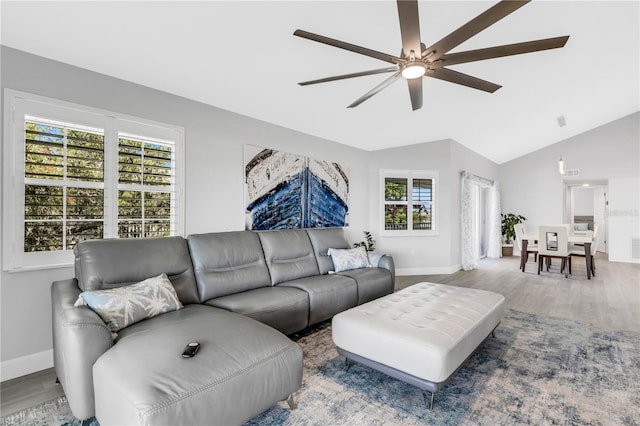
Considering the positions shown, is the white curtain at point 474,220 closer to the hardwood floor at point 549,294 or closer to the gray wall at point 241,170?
the gray wall at point 241,170

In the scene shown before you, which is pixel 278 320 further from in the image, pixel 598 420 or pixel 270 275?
pixel 598 420

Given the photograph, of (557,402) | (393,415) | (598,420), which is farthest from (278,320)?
(598,420)

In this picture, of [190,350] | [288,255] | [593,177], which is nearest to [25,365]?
[190,350]

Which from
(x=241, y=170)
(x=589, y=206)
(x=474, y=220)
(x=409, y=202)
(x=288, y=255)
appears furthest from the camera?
(x=589, y=206)

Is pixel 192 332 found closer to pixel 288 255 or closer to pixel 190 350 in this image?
pixel 190 350

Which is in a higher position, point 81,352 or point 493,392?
point 81,352

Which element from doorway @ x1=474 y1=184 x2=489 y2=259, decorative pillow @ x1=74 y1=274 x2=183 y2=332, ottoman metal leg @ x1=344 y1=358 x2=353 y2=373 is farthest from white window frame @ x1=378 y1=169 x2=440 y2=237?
decorative pillow @ x1=74 y1=274 x2=183 y2=332

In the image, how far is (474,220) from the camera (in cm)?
764

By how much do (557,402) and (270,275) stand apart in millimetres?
2474

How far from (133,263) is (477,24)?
111 inches

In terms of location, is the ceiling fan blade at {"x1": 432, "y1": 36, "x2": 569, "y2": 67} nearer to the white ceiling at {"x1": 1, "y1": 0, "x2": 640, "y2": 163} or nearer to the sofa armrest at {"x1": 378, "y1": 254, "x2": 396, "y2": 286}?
the white ceiling at {"x1": 1, "y1": 0, "x2": 640, "y2": 163}

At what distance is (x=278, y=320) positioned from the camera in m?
2.67

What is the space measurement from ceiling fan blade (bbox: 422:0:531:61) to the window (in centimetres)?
396

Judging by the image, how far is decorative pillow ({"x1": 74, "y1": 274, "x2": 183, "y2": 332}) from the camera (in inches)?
74.5
